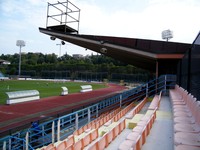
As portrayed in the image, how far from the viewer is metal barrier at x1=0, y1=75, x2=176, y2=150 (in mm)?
6773

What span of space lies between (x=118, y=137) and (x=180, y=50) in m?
11.0

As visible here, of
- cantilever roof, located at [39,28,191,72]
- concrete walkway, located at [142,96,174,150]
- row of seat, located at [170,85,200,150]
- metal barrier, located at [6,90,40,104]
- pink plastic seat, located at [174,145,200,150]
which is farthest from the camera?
metal barrier, located at [6,90,40,104]

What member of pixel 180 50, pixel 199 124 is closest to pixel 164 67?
pixel 180 50

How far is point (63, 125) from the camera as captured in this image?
371 inches

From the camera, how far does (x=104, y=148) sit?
4988 mm

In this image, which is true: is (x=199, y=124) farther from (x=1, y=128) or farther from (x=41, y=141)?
(x=1, y=128)

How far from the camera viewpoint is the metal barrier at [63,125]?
22.2 feet

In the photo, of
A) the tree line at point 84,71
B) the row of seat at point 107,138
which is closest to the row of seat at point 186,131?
the row of seat at point 107,138

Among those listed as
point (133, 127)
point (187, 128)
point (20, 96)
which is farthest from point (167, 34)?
point (187, 128)

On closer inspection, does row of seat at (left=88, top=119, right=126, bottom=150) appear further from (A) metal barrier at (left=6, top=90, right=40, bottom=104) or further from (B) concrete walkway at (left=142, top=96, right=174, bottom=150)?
(A) metal barrier at (left=6, top=90, right=40, bottom=104)

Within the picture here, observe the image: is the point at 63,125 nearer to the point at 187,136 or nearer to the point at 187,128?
the point at 187,128

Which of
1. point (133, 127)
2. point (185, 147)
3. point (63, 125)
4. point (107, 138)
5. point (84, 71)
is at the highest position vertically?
point (84, 71)

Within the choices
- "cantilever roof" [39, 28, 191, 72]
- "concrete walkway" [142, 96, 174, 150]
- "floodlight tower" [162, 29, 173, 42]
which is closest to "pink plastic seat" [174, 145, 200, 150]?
"concrete walkway" [142, 96, 174, 150]

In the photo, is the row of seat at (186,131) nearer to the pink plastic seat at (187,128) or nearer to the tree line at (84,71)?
the pink plastic seat at (187,128)
